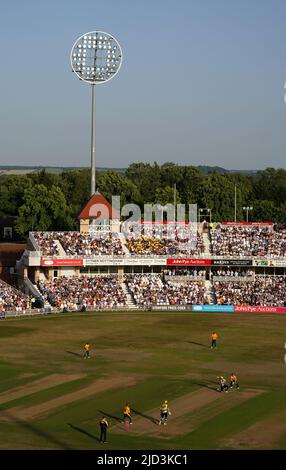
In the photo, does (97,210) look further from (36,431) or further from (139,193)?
(36,431)

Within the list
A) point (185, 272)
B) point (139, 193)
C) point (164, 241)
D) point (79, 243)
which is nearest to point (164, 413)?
point (185, 272)

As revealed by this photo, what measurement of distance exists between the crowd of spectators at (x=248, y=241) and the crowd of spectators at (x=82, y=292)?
11.1 m

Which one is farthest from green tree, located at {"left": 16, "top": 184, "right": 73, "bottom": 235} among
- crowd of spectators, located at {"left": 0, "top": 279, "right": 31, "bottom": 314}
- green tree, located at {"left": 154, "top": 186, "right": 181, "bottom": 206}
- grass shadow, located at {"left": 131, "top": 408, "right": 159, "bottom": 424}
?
grass shadow, located at {"left": 131, "top": 408, "right": 159, "bottom": 424}

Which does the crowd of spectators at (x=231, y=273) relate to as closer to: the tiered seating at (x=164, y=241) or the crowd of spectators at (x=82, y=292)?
the tiered seating at (x=164, y=241)

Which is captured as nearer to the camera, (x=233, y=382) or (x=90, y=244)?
(x=233, y=382)

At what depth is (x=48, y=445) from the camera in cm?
3491

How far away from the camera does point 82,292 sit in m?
81.2

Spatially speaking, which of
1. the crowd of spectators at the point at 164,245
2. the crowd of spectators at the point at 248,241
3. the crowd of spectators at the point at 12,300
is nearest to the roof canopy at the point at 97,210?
the crowd of spectators at the point at 164,245

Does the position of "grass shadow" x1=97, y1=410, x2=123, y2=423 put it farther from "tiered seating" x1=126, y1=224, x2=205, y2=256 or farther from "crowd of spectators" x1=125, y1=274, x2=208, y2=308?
"tiered seating" x1=126, y1=224, x2=205, y2=256

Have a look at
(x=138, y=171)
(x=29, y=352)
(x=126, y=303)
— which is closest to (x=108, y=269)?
(x=126, y=303)

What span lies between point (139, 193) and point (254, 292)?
55.1 m

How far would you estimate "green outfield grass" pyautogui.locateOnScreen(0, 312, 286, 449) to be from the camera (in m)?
36.5

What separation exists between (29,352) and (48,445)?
2223 centimetres

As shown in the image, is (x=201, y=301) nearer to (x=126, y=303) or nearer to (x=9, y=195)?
(x=126, y=303)
